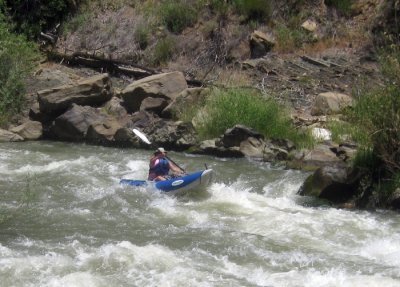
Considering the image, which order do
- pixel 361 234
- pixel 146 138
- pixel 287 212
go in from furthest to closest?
pixel 146 138 < pixel 287 212 < pixel 361 234

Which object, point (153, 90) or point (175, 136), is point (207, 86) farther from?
point (175, 136)

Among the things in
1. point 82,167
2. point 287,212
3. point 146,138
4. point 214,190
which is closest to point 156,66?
point 146,138

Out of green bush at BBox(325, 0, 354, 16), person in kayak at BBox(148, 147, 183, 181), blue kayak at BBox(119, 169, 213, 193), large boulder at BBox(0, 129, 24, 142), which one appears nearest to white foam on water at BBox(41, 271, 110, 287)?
blue kayak at BBox(119, 169, 213, 193)

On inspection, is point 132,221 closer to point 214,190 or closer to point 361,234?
point 214,190

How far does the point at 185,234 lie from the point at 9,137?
7473mm

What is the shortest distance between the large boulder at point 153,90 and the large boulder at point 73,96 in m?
0.55

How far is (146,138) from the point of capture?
42.3ft

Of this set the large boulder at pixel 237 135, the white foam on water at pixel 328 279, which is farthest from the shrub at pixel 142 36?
the white foam on water at pixel 328 279

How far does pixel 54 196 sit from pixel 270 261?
3.81 m

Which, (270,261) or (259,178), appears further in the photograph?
(259,178)

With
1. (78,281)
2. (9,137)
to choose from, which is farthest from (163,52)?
(78,281)

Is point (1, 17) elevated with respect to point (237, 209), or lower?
elevated

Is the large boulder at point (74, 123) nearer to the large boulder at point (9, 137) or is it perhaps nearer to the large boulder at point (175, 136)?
the large boulder at point (9, 137)

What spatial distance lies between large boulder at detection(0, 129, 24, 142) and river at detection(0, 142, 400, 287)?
2699 millimetres
